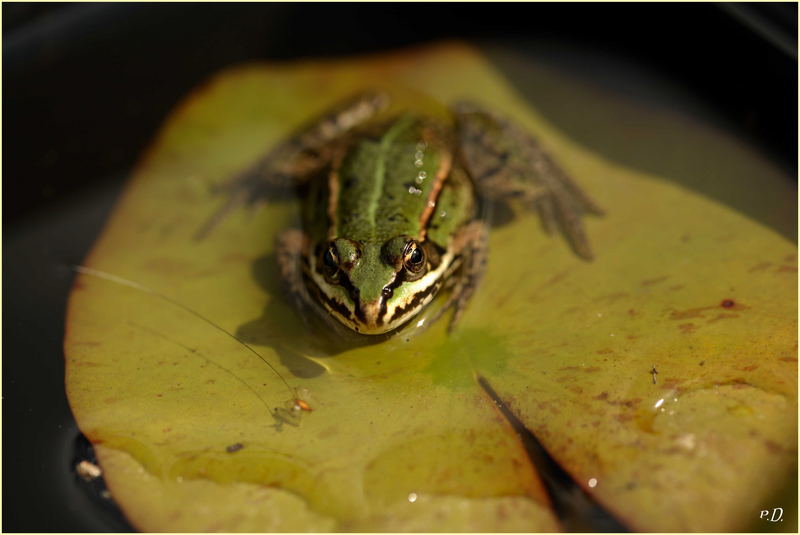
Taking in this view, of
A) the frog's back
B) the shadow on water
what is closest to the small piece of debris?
the frog's back

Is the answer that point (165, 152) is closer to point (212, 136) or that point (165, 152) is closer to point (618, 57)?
point (212, 136)

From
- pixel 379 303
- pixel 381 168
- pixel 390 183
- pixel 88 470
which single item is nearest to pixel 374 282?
pixel 379 303

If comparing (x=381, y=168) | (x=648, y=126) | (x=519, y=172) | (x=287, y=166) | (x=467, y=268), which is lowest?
(x=467, y=268)

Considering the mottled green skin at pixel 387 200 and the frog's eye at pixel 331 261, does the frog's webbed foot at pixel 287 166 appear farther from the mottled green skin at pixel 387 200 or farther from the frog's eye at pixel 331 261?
the frog's eye at pixel 331 261

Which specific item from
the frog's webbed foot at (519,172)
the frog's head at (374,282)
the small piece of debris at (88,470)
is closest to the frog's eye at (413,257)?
the frog's head at (374,282)

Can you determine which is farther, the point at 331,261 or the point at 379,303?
the point at 331,261

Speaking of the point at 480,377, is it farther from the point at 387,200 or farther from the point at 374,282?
the point at 387,200
